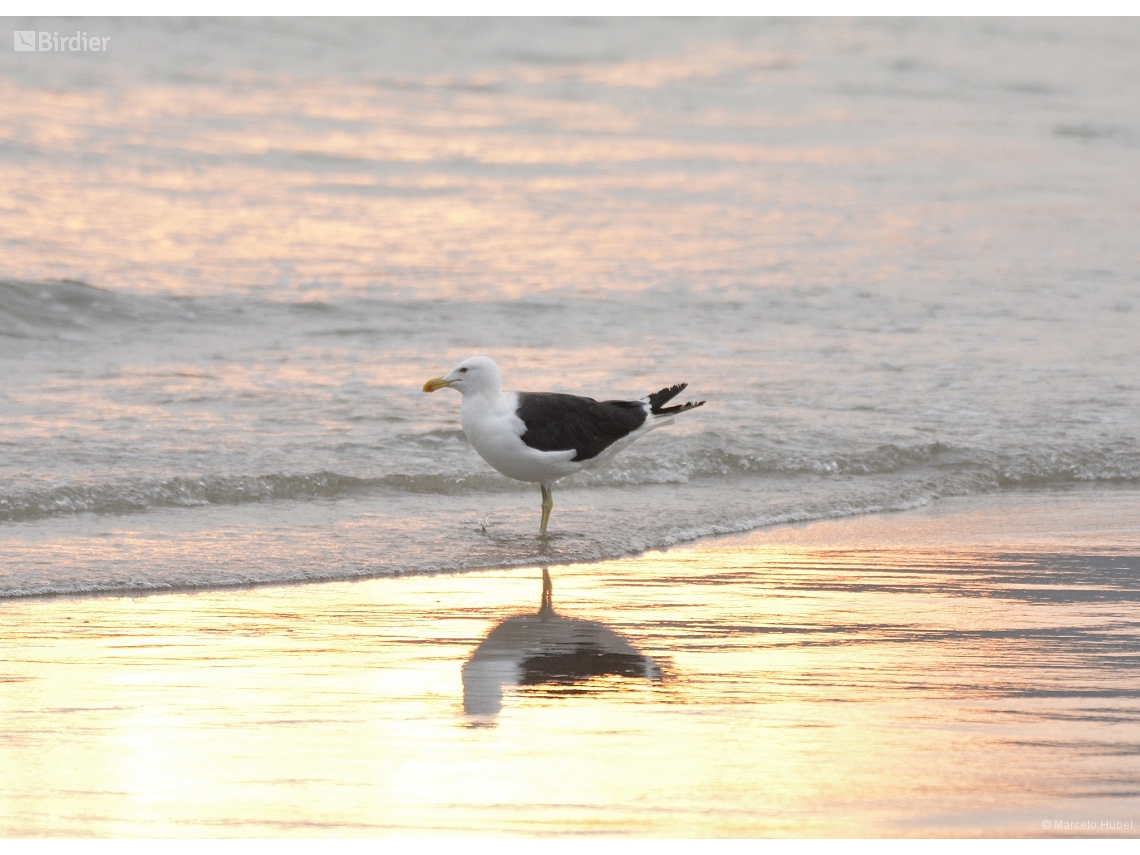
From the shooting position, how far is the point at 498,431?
7.04 m

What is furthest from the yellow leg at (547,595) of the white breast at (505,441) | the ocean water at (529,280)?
the white breast at (505,441)

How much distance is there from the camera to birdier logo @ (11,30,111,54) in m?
23.4

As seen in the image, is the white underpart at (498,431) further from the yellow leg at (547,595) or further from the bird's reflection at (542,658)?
the bird's reflection at (542,658)

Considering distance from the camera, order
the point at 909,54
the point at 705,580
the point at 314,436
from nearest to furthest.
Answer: the point at 705,580 < the point at 314,436 < the point at 909,54

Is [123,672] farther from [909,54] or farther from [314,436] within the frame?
[909,54]

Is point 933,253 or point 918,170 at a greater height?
point 918,170

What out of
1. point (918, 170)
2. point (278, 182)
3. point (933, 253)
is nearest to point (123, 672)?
point (933, 253)

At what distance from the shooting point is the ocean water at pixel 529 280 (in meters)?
7.68

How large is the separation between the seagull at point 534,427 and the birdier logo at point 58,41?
18.8 m

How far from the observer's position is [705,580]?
6.09 metres

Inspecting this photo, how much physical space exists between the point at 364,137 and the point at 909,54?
14.0 metres

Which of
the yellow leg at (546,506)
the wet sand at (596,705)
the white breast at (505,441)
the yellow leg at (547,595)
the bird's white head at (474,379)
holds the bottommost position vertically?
the wet sand at (596,705)

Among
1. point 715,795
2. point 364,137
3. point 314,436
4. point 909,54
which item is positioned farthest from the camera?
point 909,54

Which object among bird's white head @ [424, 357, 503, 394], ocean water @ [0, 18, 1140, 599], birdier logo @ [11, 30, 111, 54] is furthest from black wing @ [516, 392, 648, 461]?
birdier logo @ [11, 30, 111, 54]
